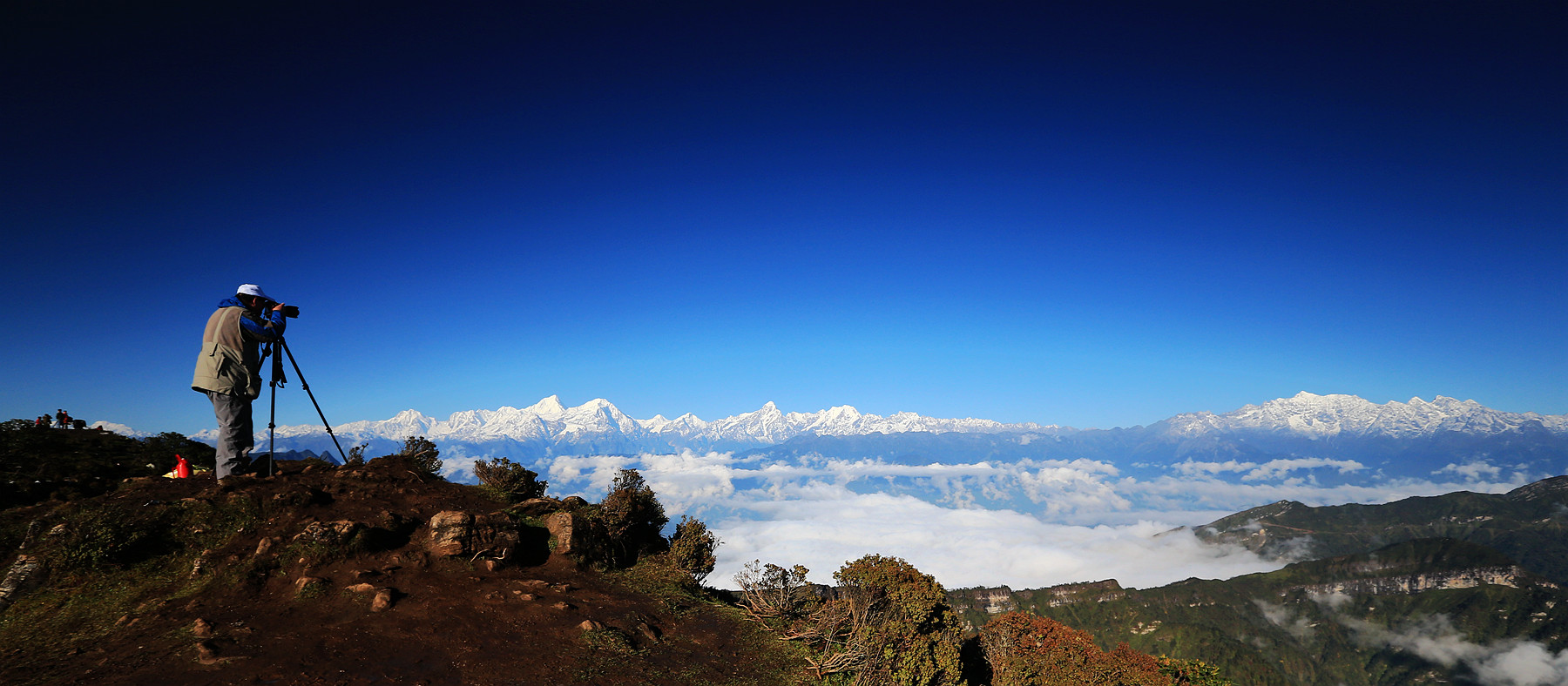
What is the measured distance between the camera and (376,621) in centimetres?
886

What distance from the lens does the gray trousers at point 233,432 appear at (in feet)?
36.9

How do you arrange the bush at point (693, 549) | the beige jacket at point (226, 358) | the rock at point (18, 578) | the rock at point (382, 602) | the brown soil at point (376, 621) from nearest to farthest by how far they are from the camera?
1. the brown soil at point (376, 621)
2. the rock at point (18, 578)
3. the rock at point (382, 602)
4. the beige jacket at point (226, 358)
5. the bush at point (693, 549)

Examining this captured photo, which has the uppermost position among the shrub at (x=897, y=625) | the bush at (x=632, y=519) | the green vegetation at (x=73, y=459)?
the green vegetation at (x=73, y=459)

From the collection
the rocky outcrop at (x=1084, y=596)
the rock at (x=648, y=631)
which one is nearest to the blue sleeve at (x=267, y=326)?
the rock at (x=648, y=631)

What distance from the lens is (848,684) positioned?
427 inches

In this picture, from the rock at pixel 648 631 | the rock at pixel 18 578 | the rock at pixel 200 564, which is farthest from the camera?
the rock at pixel 648 631

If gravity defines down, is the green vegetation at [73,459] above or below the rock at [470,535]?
above

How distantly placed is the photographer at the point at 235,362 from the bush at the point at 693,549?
9333 millimetres

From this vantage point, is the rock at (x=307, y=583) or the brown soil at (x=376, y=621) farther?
the rock at (x=307, y=583)

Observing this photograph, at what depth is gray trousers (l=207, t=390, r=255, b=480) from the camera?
11242mm

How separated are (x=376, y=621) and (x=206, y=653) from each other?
1.89 m

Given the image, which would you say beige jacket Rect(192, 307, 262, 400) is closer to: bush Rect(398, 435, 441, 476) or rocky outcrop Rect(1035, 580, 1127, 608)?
bush Rect(398, 435, 441, 476)

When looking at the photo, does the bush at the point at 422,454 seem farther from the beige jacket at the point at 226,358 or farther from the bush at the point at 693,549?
the bush at the point at 693,549

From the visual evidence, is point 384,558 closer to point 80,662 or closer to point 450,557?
point 450,557
